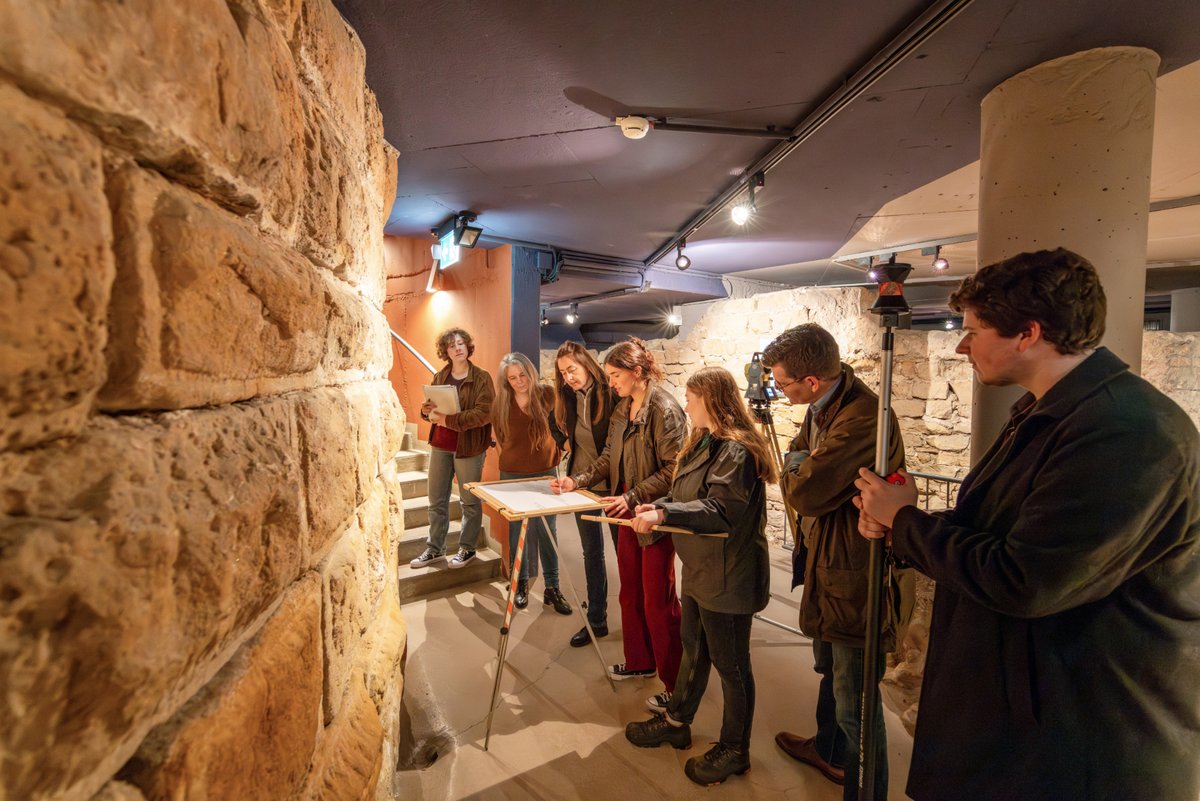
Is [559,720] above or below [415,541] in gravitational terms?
below

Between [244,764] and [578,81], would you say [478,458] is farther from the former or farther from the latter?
[244,764]

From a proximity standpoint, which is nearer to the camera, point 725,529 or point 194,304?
point 194,304

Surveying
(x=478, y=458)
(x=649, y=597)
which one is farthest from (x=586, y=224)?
(x=649, y=597)

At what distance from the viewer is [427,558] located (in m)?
3.91

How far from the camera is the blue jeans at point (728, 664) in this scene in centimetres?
205


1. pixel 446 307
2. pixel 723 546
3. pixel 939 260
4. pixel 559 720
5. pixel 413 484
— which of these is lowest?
pixel 559 720

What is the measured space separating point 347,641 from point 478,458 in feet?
9.87

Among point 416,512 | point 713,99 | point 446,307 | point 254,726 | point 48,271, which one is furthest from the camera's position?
point 446,307

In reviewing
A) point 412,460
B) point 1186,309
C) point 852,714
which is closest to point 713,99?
point 852,714

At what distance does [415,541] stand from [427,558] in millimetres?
205

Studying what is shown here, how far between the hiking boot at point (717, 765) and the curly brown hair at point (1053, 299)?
188 cm

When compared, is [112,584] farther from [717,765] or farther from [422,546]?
[422,546]

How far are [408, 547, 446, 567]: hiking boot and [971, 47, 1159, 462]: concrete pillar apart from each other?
153 inches

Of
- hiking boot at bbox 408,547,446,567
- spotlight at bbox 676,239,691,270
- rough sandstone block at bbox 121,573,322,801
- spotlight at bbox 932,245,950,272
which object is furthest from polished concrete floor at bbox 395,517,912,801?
spotlight at bbox 932,245,950,272
